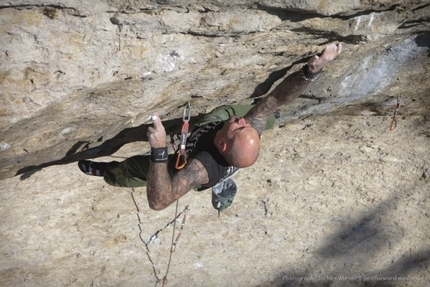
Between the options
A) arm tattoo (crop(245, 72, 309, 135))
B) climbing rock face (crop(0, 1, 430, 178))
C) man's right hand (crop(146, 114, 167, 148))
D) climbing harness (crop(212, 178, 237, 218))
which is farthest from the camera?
climbing harness (crop(212, 178, 237, 218))

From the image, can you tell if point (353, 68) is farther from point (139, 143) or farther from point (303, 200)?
point (139, 143)

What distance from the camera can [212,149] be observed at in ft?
11.2

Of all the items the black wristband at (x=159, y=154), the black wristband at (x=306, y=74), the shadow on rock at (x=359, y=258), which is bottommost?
the shadow on rock at (x=359, y=258)

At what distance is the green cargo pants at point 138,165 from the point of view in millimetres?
3719

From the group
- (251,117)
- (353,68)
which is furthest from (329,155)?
(251,117)

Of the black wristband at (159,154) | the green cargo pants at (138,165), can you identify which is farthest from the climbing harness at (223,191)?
the black wristband at (159,154)

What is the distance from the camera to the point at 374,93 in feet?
14.5

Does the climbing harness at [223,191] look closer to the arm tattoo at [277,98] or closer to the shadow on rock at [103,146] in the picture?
the arm tattoo at [277,98]

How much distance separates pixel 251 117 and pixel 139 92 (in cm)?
90

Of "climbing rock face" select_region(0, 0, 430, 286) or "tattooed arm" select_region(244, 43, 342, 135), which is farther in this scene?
"tattooed arm" select_region(244, 43, 342, 135)

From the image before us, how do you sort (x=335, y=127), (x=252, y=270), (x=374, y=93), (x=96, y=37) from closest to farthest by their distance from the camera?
1. (x=96, y=37)
2. (x=374, y=93)
3. (x=335, y=127)
4. (x=252, y=270)

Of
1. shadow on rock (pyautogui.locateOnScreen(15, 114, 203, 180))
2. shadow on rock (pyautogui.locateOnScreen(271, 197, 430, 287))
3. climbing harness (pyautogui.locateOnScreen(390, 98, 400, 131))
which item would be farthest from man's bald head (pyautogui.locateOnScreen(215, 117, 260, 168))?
shadow on rock (pyautogui.locateOnScreen(271, 197, 430, 287))

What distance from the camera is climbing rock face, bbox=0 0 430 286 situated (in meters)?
2.75

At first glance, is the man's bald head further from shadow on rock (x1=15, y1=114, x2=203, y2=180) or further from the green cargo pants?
shadow on rock (x1=15, y1=114, x2=203, y2=180)
